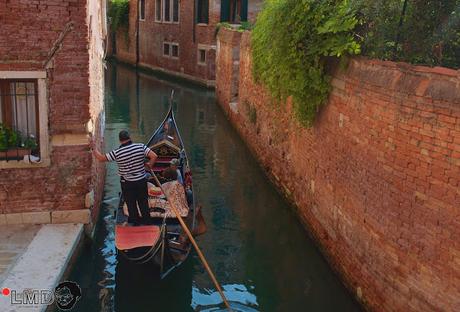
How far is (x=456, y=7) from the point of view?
4.64 m

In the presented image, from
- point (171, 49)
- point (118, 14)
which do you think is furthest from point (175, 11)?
point (118, 14)

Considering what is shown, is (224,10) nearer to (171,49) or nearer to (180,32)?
(180,32)

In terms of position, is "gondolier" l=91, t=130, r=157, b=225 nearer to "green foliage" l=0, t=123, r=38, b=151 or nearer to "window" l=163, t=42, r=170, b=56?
"green foliage" l=0, t=123, r=38, b=151

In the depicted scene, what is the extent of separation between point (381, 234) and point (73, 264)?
3.01 m

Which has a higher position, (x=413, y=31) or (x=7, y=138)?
(x=413, y=31)

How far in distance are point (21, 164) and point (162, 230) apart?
1768 millimetres

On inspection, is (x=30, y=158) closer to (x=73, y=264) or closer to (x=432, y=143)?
(x=73, y=264)

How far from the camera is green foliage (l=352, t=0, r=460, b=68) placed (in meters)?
4.57

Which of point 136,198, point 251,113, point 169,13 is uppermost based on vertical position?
point 169,13

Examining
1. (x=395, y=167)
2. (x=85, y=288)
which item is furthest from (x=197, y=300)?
(x=395, y=167)

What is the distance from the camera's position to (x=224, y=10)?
776 inches

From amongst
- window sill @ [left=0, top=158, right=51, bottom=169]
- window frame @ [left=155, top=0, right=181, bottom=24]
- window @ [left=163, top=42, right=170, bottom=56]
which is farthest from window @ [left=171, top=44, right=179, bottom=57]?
window sill @ [left=0, top=158, right=51, bottom=169]

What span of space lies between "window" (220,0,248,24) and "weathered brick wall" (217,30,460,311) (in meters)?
13.4

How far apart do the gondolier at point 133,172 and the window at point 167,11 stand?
17520 millimetres
